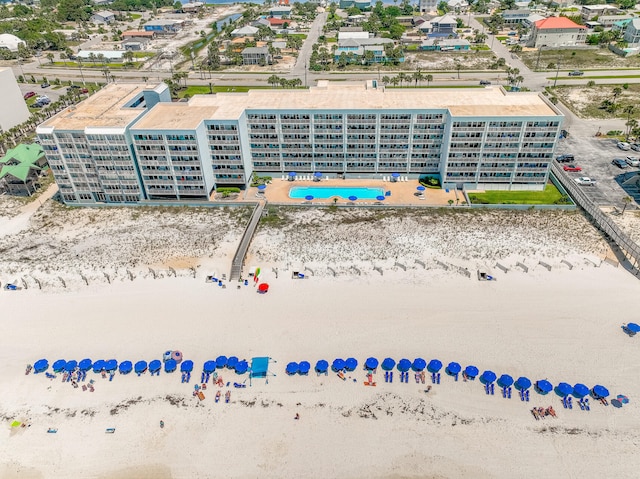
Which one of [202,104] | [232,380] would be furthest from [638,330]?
[202,104]

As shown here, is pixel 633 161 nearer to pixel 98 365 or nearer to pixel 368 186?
pixel 368 186

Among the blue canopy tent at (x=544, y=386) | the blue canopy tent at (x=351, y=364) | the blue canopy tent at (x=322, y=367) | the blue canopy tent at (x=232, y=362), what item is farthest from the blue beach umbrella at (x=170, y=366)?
the blue canopy tent at (x=544, y=386)

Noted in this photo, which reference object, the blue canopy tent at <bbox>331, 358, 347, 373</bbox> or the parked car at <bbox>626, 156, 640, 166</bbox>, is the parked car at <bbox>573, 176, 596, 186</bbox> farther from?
the blue canopy tent at <bbox>331, 358, 347, 373</bbox>

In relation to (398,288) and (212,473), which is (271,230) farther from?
(212,473)

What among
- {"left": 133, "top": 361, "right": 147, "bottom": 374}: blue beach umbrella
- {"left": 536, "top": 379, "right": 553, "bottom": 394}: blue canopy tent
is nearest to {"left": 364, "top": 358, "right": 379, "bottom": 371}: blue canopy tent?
{"left": 536, "top": 379, "right": 553, "bottom": 394}: blue canopy tent

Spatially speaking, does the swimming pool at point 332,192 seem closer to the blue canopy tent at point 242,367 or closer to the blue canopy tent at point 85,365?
the blue canopy tent at point 242,367
